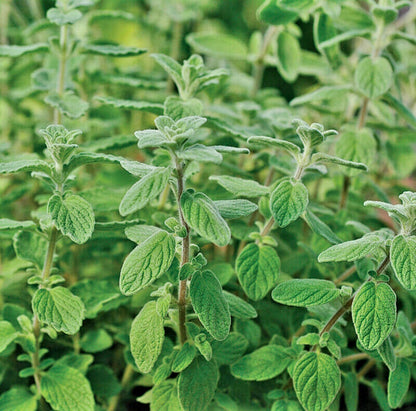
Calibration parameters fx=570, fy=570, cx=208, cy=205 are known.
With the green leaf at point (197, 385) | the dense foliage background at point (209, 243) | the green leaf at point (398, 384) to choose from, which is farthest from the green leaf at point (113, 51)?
the green leaf at point (398, 384)

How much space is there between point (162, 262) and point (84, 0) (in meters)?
0.52

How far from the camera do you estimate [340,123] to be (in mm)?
1132

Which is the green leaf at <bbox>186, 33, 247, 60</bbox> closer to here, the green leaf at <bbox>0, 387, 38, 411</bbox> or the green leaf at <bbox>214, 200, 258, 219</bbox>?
the green leaf at <bbox>214, 200, 258, 219</bbox>

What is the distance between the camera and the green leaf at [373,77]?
34.9 inches

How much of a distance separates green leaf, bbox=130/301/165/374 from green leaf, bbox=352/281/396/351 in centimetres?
22

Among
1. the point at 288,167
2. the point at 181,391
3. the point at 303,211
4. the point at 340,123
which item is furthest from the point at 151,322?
the point at 340,123

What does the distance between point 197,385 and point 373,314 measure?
9.1 inches

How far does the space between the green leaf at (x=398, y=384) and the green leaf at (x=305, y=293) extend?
0.45ft

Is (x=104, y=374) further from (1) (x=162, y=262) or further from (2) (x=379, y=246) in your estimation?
(2) (x=379, y=246)

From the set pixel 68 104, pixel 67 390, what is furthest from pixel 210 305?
pixel 68 104

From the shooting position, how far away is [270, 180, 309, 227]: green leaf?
65cm

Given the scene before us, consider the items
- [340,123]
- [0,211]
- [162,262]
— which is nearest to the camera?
[162,262]

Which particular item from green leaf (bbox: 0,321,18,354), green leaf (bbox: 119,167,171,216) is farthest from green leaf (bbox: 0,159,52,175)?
green leaf (bbox: 0,321,18,354)

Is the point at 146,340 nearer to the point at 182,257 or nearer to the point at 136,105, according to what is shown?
the point at 182,257
